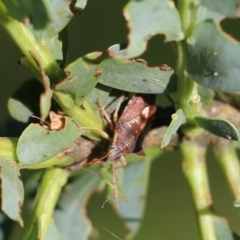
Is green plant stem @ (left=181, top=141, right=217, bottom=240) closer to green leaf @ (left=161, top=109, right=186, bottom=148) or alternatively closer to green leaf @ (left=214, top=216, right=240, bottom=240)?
green leaf @ (left=214, top=216, right=240, bottom=240)

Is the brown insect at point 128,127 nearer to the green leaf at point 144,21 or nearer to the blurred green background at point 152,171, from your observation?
the green leaf at point 144,21

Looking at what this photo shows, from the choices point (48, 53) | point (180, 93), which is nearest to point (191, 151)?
point (180, 93)

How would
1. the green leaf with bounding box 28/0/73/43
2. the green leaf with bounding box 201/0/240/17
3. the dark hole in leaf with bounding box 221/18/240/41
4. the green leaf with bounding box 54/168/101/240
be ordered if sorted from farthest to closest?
1. the dark hole in leaf with bounding box 221/18/240/41
2. the green leaf with bounding box 54/168/101/240
3. the green leaf with bounding box 28/0/73/43
4. the green leaf with bounding box 201/0/240/17

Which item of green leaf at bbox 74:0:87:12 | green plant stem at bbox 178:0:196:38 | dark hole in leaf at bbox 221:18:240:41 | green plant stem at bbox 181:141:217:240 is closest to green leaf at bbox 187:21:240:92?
green plant stem at bbox 178:0:196:38

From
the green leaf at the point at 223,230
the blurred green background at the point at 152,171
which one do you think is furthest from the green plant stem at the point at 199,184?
the blurred green background at the point at 152,171

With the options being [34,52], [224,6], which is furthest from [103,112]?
[224,6]

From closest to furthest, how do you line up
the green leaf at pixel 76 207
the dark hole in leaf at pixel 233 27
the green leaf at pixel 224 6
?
the green leaf at pixel 224 6 → the green leaf at pixel 76 207 → the dark hole in leaf at pixel 233 27
